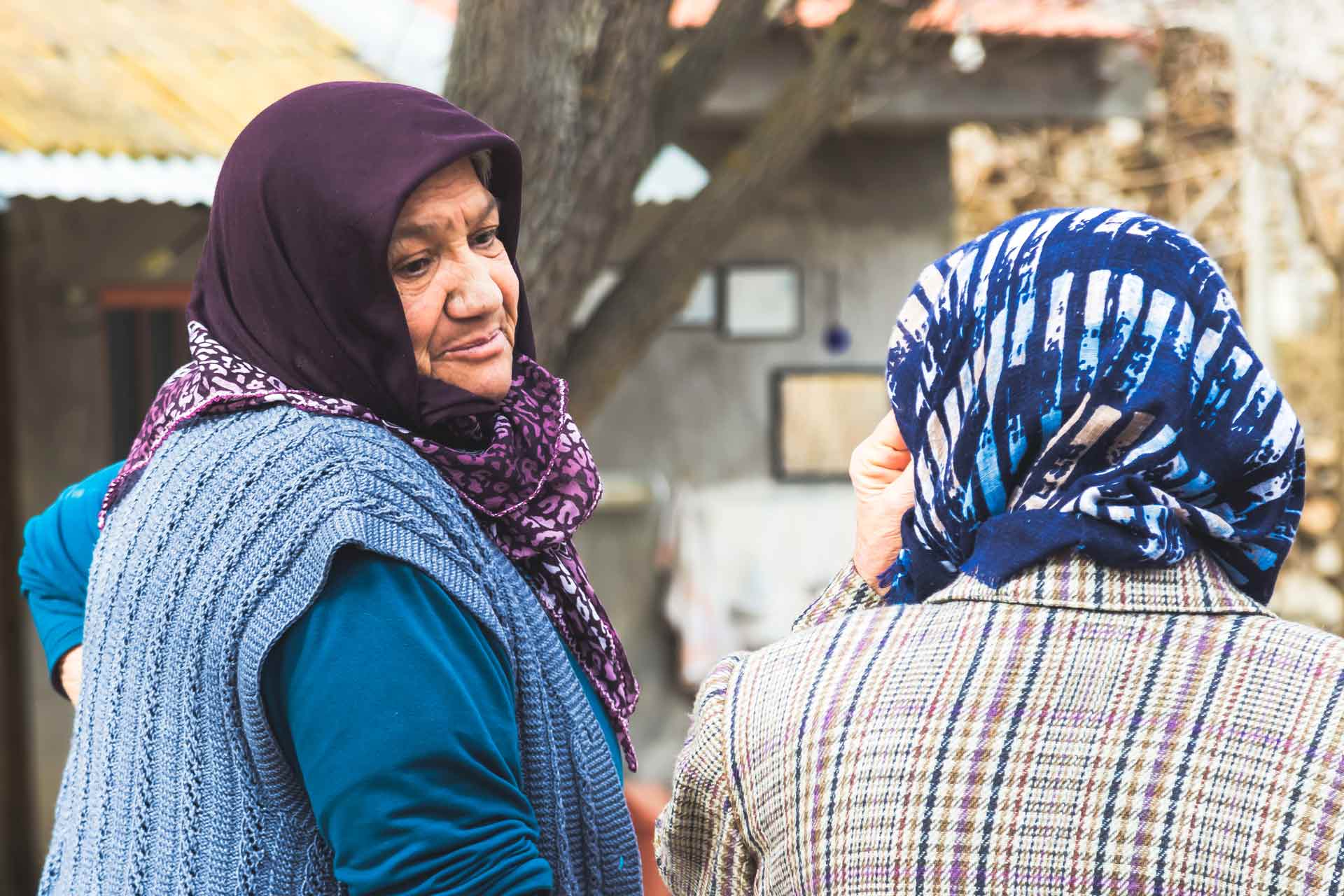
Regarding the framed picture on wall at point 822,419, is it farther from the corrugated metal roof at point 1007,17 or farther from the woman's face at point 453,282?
the woman's face at point 453,282

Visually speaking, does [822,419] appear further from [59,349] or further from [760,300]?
[59,349]

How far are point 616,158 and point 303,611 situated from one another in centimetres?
216

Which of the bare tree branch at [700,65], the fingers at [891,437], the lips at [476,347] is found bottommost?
the fingers at [891,437]

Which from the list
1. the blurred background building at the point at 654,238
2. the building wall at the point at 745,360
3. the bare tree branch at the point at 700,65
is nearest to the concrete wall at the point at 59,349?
the blurred background building at the point at 654,238

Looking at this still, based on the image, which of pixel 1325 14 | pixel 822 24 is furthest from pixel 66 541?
pixel 1325 14

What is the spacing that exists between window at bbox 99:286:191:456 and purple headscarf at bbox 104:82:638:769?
4188 millimetres

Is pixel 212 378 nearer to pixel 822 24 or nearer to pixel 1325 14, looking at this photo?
pixel 822 24

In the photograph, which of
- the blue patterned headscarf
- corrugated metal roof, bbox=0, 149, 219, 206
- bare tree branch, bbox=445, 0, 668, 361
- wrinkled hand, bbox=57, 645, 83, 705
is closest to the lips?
the blue patterned headscarf

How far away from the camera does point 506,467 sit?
60.1 inches

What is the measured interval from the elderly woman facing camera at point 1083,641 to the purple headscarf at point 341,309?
1.32ft

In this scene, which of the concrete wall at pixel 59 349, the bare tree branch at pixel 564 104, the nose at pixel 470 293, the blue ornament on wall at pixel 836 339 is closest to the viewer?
the nose at pixel 470 293

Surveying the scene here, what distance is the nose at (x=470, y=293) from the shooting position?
5.05 feet

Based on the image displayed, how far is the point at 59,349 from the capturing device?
533 centimetres

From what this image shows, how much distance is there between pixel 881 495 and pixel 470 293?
50 centimetres
